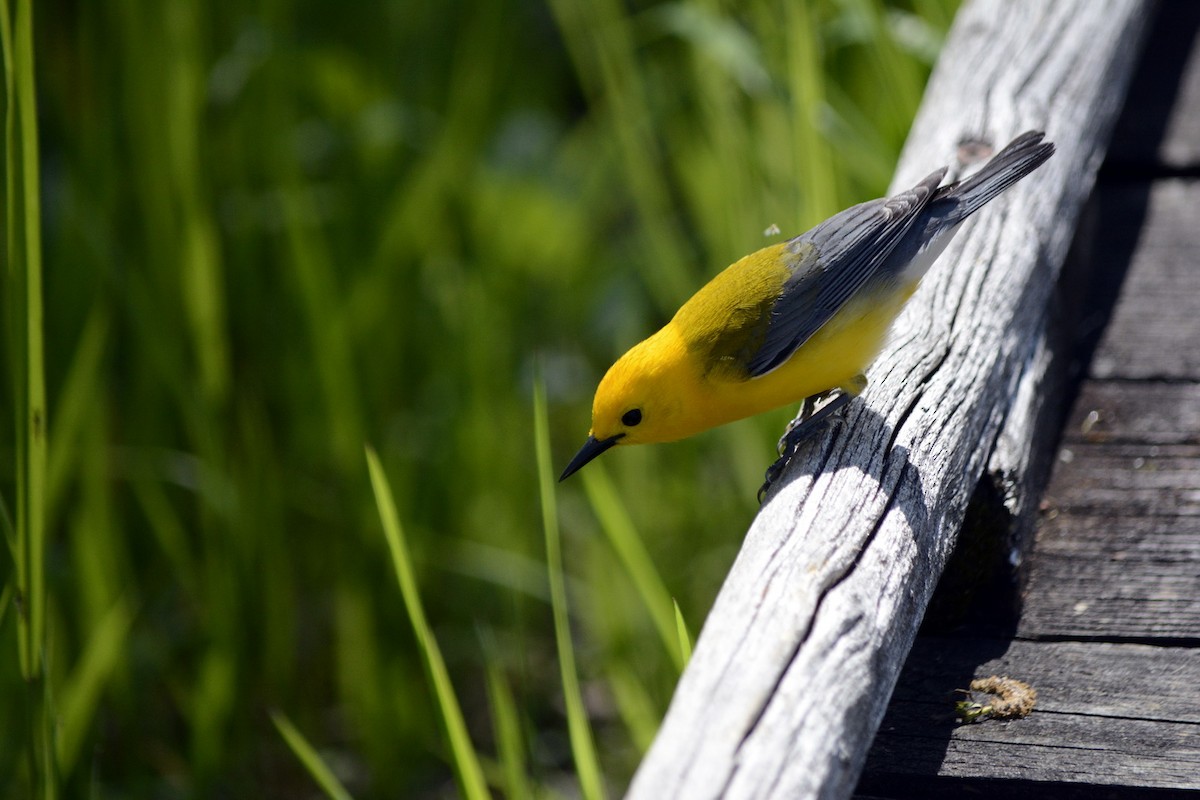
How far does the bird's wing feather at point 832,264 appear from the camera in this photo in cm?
187

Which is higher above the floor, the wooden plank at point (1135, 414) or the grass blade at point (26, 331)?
the grass blade at point (26, 331)

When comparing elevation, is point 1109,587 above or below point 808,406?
below

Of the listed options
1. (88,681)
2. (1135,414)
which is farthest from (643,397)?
(88,681)

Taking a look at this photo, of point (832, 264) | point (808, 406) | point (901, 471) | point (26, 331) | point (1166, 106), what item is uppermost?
point (26, 331)

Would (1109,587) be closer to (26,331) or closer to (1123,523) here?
(1123,523)

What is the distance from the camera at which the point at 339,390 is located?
113 inches

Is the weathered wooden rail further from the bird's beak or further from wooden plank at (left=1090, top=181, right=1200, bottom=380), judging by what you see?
the bird's beak

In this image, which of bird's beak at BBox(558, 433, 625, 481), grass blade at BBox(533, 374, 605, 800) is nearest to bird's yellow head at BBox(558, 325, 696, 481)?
bird's beak at BBox(558, 433, 625, 481)

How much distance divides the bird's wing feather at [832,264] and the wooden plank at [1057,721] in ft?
1.81

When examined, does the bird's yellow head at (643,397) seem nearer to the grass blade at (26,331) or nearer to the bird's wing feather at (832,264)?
the bird's wing feather at (832,264)

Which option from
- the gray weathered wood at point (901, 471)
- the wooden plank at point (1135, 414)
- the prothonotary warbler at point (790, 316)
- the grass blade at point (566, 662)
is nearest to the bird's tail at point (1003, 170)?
the prothonotary warbler at point (790, 316)

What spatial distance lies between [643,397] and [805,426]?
308 millimetres

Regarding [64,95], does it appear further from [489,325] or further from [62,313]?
[489,325]

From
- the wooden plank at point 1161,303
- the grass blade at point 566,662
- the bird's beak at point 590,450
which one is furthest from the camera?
the wooden plank at point 1161,303
